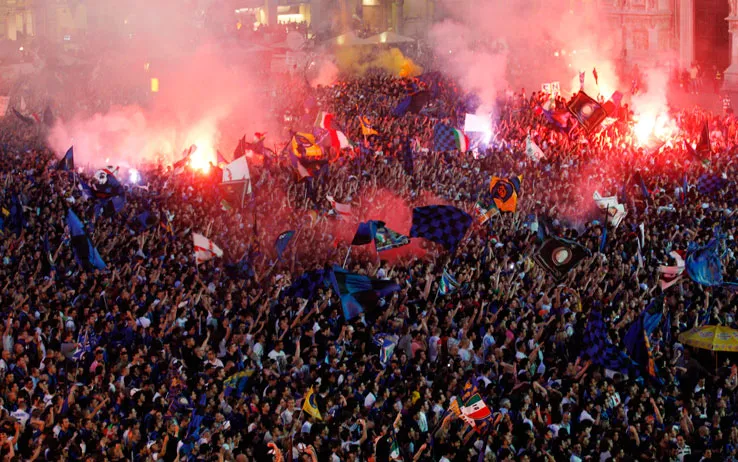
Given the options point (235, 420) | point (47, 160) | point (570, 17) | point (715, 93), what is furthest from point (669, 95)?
point (235, 420)

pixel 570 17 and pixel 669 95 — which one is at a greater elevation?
pixel 570 17

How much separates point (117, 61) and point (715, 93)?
25155mm

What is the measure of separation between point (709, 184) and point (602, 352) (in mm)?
8106

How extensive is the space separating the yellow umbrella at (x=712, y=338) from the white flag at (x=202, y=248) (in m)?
5.57

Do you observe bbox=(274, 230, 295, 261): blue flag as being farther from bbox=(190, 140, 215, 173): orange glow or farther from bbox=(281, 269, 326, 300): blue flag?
bbox=(190, 140, 215, 173): orange glow

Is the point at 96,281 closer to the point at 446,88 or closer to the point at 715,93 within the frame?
the point at 446,88

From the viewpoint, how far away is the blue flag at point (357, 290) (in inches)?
389

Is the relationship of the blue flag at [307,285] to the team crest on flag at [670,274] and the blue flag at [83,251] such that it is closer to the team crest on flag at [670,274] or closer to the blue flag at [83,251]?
the blue flag at [83,251]

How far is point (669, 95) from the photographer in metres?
32.6

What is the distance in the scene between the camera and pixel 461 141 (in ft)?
61.6

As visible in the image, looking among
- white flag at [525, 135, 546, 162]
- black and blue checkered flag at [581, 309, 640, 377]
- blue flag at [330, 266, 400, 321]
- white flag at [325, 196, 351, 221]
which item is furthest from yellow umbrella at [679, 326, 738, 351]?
white flag at [525, 135, 546, 162]

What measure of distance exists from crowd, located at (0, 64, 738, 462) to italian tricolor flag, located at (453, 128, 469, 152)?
3190 millimetres

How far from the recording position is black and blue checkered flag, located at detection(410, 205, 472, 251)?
451 inches

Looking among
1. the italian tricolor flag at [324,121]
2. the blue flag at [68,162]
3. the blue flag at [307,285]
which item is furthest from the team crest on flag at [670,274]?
the italian tricolor flag at [324,121]
